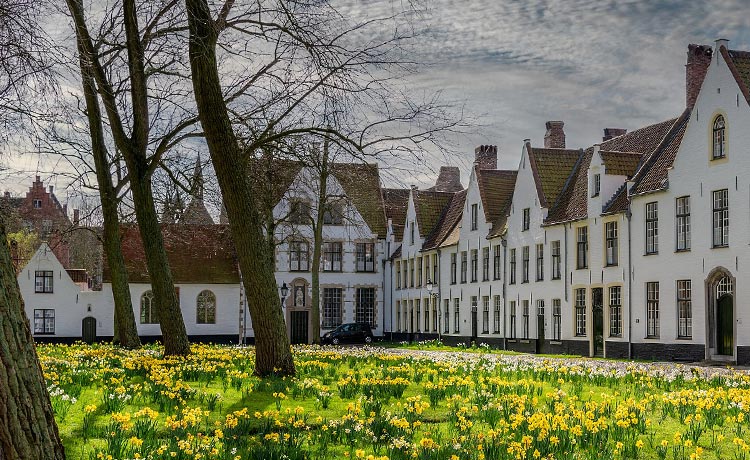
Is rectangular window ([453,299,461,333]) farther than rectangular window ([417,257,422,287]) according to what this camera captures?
No

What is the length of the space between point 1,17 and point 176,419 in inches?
241

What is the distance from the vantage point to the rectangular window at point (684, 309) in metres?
33.5

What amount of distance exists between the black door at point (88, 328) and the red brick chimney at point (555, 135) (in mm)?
29605

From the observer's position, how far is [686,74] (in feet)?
128

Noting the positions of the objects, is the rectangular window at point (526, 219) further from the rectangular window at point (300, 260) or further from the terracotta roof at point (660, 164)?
the rectangular window at point (300, 260)

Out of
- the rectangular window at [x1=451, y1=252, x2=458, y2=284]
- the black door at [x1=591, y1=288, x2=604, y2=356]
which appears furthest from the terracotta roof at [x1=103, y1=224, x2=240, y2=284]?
the black door at [x1=591, y1=288, x2=604, y2=356]

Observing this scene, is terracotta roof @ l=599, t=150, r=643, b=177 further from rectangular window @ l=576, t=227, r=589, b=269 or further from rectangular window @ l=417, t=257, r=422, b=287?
rectangular window @ l=417, t=257, r=422, b=287

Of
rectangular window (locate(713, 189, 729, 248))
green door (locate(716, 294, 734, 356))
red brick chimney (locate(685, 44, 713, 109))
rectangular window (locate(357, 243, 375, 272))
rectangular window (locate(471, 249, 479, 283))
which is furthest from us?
rectangular window (locate(357, 243, 375, 272))

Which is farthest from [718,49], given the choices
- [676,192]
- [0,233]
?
[0,233]

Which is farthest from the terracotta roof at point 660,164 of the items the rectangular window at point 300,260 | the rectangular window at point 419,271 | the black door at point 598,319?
the rectangular window at point 300,260

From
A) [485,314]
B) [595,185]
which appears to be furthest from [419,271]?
[595,185]

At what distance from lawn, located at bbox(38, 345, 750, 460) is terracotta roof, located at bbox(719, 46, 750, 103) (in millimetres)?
17914

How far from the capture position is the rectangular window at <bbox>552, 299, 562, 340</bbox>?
42.9 metres

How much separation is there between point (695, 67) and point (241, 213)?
2847 centimetres
